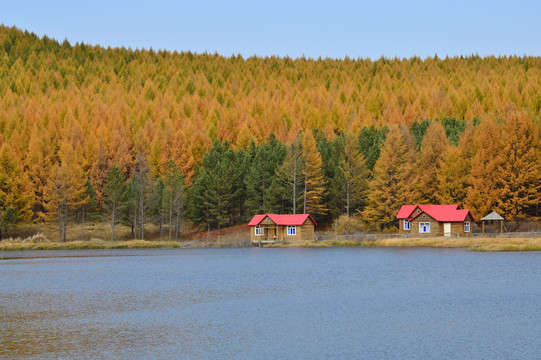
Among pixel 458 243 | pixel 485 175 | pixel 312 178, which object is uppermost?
pixel 312 178

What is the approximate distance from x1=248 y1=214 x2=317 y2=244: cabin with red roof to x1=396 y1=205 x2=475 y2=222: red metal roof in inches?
479

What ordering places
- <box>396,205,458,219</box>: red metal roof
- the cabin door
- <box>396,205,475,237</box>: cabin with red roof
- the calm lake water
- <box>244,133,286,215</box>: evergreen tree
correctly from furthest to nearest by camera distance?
<box>244,133,286,215</box>: evergreen tree, <box>396,205,458,219</box>: red metal roof, the cabin door, <box>396,205,475,237</box>: cabin with red roof, the calm lake water

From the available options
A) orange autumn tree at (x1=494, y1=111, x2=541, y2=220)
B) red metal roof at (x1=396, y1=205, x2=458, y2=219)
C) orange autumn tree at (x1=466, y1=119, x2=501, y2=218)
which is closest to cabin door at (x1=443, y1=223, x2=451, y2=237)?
red metal roof at (x1=396, y1=205, x2=458, y2=219)

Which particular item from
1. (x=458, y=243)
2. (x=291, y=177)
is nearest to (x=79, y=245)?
(x=291, y=177)

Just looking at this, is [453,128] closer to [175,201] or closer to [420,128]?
[420,128]

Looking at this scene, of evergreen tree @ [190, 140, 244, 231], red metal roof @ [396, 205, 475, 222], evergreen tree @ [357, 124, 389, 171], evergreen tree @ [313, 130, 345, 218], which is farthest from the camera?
evergreen tree @ [357, 124, 389, 171]

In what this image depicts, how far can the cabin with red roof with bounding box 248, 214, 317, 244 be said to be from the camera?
85188 millimetres

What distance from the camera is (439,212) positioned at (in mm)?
81562

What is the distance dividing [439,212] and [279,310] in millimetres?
53000

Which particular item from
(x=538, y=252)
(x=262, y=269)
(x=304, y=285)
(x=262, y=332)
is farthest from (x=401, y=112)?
(x=262, y=332)

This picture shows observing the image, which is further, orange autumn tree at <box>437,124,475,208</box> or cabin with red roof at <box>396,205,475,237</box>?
orange autumn tree at <box>437,124,475,208</box>

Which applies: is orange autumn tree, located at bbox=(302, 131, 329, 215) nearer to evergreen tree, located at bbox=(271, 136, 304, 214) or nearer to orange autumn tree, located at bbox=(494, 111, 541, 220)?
evergreen tree, located at bbox=(271, 136, 304, 214)

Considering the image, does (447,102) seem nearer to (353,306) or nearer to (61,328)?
(353,306)

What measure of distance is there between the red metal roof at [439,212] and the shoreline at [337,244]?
3.50 m
